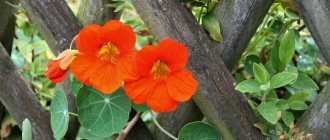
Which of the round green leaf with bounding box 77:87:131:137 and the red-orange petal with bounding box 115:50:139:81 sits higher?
the red-orange petal with bounding box 115:50:139:81

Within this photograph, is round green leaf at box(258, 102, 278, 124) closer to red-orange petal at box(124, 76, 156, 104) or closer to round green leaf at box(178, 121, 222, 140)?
round green leaf at box(178, 121, 222, 140)

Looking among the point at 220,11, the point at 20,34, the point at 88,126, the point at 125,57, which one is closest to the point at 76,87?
the point at 88,126

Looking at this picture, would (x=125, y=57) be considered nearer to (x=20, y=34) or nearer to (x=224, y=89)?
(x=224, y=89)

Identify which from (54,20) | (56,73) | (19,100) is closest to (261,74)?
(56,73)

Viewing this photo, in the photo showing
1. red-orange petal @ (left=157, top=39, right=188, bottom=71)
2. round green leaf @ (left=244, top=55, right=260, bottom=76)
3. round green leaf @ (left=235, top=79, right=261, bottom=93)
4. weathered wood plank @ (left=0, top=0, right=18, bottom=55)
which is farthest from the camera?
weathered wood plank @ (left=0, top=0, right=18, bottom=55)

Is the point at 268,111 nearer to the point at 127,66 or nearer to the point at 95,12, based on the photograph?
the point at 127,66

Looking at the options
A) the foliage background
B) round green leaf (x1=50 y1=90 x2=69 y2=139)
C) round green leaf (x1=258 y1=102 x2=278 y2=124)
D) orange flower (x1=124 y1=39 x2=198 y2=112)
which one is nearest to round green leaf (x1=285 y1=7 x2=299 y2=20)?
the foliage background
